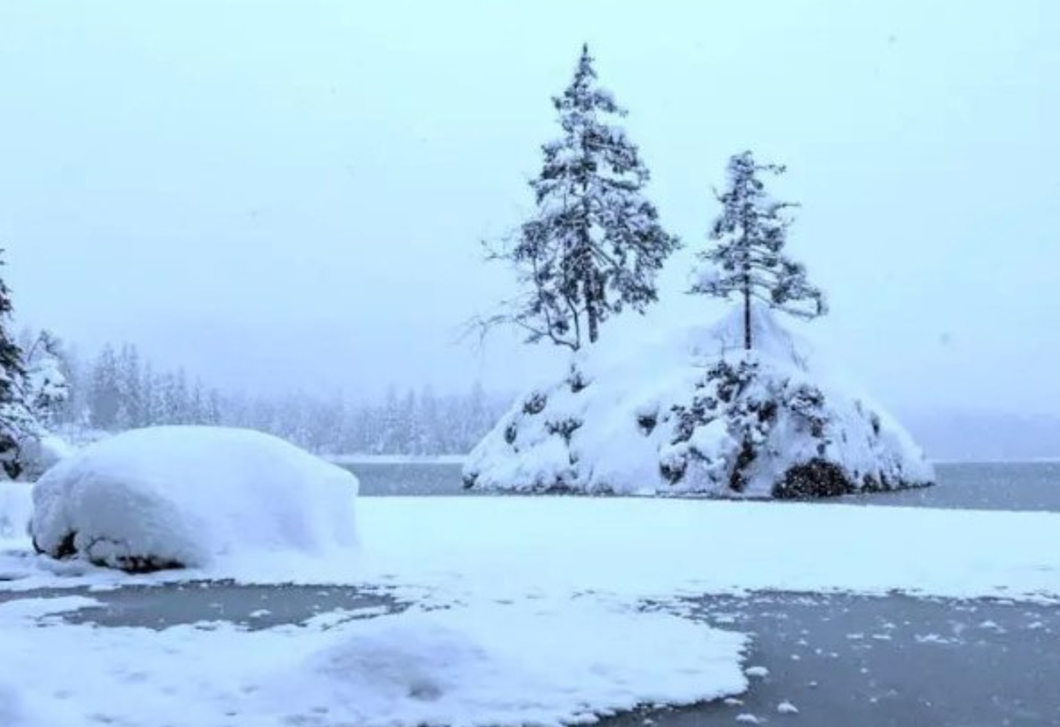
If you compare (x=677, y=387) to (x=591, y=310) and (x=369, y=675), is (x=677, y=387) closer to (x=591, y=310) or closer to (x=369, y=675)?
(x=591, y=310)

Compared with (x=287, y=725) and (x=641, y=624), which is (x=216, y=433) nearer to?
(x=641, y=624)

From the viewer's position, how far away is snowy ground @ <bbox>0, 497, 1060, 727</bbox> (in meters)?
6.23

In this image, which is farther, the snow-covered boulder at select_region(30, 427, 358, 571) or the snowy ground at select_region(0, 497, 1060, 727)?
the snow-covered boulder at select_region(30, 427, 358, 571)

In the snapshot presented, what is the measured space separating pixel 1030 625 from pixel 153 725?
7.32 m

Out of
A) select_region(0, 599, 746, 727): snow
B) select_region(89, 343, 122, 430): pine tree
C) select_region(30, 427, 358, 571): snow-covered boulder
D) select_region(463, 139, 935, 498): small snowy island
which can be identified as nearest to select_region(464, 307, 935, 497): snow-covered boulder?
select_region(463, 139, 935, 498): small snowy island

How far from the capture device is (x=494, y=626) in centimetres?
851

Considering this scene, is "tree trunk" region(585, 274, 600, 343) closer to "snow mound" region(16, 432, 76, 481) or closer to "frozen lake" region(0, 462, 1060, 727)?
"snow mound" region(16, 432, 76, 481)

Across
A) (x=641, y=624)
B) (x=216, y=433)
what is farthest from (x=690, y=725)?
(x=216, y=433)

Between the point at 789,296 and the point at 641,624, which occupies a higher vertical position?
the point at 789,296

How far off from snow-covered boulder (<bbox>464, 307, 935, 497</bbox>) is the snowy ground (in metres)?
17.2

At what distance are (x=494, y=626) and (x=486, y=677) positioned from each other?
1.87m

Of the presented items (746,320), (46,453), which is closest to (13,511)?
(46,453)

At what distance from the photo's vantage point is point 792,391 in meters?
36.5

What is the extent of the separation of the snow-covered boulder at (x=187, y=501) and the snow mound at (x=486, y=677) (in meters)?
6.44
